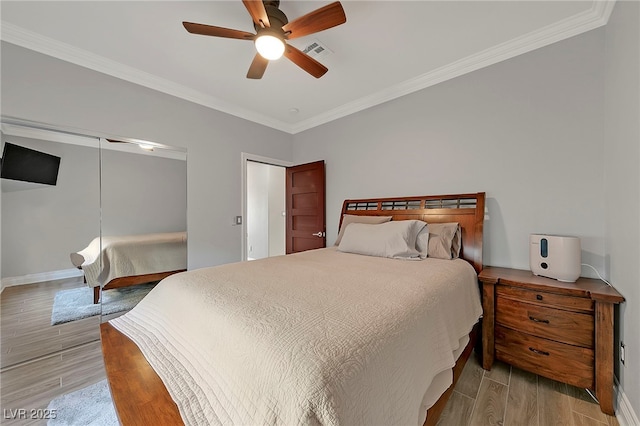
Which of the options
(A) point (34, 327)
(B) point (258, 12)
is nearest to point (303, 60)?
(B) point (258, 12)

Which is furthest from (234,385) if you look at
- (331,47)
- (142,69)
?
(142,69)

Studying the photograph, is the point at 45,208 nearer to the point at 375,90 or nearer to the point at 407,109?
the point at 375,90

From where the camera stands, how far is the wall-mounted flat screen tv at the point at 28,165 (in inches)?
80.4

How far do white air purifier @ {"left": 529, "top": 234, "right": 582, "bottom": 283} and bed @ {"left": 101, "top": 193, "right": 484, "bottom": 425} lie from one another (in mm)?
564

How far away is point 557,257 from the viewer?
1718 millimetres

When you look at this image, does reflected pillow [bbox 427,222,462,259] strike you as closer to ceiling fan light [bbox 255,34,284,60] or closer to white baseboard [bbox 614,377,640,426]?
white baseboard [bbox 614,377,640,426]

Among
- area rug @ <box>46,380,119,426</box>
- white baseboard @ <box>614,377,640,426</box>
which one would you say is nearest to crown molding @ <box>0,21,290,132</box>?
area rug @ <box>46,380,119,426</box>

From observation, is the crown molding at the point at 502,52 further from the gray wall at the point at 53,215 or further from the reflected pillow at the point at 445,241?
the gray wall at the point at 53,215

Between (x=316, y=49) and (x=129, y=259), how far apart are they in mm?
2958

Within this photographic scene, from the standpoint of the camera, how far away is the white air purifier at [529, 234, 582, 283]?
5.48 ft

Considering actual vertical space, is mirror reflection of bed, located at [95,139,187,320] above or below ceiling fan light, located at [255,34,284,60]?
below

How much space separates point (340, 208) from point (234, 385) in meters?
2.83

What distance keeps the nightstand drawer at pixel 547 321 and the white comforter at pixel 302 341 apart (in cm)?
34

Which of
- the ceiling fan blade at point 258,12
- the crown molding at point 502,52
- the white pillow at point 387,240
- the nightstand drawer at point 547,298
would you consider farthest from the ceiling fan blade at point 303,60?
the nightstand drawer at point 547,298
